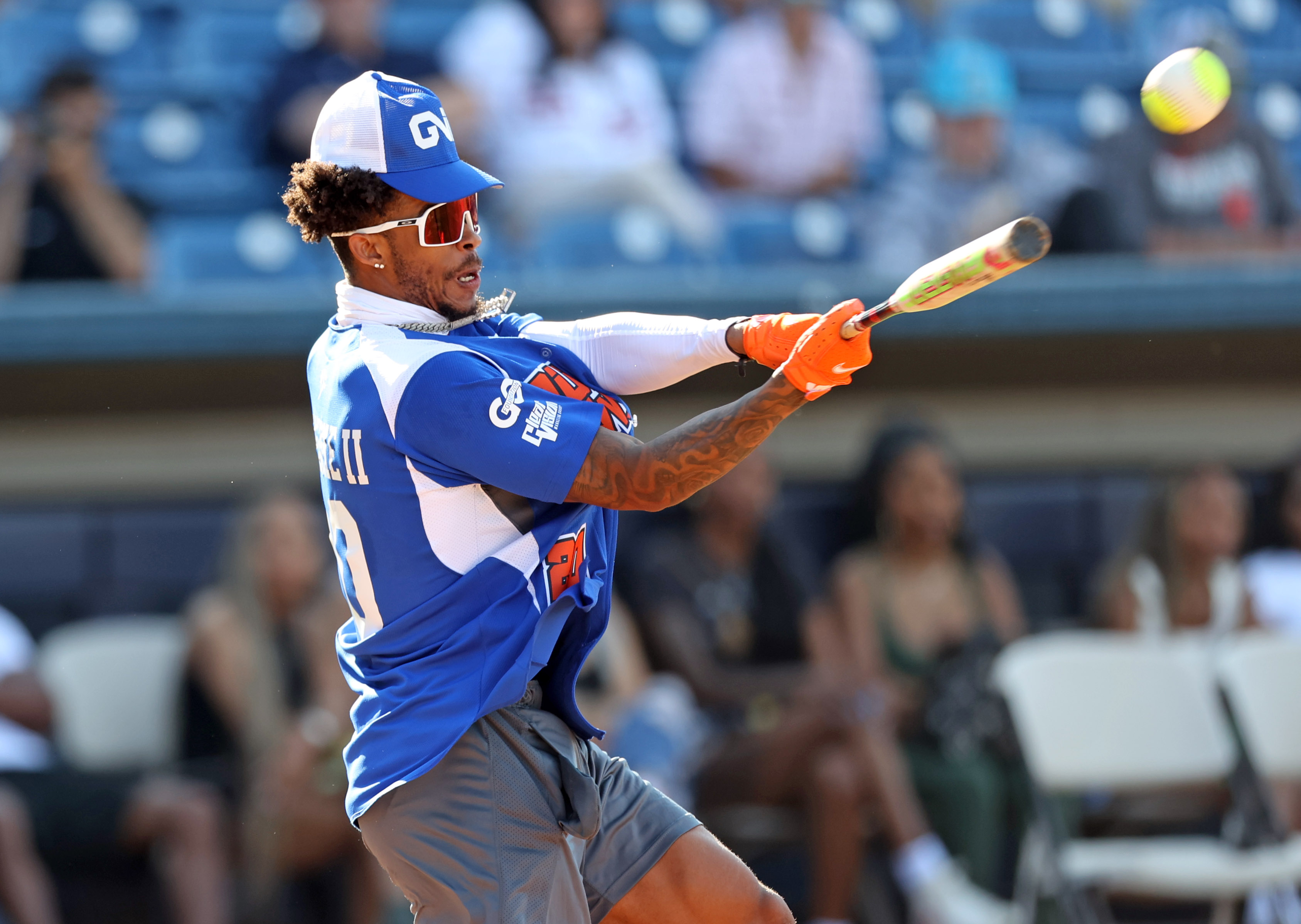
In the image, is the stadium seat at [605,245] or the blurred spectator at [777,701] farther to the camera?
the stadium seat at [605,245]

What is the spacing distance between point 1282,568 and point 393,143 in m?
4.68

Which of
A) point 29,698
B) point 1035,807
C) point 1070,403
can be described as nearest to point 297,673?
point 29,698

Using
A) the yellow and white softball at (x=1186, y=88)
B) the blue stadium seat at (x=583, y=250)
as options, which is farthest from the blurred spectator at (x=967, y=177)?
the yellow and white softball at (x=1186, y=88)

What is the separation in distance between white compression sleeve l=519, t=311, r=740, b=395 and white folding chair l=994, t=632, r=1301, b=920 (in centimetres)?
306

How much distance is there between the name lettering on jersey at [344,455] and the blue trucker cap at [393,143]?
39cm

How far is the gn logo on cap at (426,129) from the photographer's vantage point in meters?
2.56

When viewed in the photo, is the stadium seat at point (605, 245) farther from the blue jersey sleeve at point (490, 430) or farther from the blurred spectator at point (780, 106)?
the blue jersey sleeve at point (490, 430)

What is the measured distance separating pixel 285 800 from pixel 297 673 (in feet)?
1.33

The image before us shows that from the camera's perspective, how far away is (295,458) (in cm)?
583

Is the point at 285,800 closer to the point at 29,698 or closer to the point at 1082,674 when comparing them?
the point at 29,698

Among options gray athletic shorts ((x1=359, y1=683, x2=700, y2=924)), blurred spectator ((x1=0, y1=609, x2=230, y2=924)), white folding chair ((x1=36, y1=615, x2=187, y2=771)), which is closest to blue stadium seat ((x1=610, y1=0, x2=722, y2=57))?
white folding chair ((x1=36, y1=615, x2=187, y2=771))

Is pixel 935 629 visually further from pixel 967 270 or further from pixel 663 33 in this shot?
pixel 967 270

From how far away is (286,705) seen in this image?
16.6ft

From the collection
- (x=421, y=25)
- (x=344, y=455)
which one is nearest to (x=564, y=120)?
(x=421, y=25)
